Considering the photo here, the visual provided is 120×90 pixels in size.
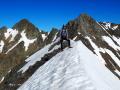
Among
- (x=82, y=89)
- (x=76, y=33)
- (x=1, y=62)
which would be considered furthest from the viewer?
(x=1, y=62)

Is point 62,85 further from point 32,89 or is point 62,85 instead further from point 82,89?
point 32,89

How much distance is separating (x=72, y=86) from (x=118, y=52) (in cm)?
9486

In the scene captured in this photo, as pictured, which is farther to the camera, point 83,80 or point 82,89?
point 83,80

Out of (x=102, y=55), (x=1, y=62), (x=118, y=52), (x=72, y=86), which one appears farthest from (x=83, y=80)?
(x=1, y=62)

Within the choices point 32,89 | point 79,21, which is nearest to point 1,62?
point 79,21

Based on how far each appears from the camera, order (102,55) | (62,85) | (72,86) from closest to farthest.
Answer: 1. (72,86)
2. (62,85)
3. (102,55)

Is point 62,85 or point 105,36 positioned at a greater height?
point 105,36

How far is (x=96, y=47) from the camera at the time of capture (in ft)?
303

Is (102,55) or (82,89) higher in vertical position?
(102,55)

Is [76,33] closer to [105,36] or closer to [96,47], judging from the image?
[96,47]

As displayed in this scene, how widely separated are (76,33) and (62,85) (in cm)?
7892

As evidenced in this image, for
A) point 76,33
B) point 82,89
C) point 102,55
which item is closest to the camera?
point 82,89

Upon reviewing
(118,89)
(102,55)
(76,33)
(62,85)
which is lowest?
(118,89)

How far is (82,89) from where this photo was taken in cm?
1330
